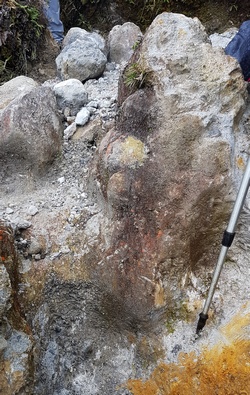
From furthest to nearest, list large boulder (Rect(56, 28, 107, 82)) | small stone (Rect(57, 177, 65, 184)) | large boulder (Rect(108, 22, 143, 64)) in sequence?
large boulder (Rect(108, 22, 143, 64)) < large boulder (Rect(56, 28, 107, 82)) < small stone (Rect(57, 177, 65, 184))

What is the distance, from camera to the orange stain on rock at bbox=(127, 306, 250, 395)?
2602 millimetres

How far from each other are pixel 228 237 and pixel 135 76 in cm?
137

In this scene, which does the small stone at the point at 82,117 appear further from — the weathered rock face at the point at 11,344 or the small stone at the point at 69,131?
the weathered rock face at the point at 11,344

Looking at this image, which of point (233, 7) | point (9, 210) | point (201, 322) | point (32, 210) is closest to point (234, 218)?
point (201, 322)

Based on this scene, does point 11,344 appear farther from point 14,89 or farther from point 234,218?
point 14,89

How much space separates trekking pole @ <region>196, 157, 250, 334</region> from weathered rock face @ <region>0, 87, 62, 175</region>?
1664 mm

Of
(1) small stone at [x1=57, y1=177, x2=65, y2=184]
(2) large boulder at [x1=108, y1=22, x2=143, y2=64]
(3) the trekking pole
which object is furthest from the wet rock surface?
(2) large boulder at [x1=108, y1=22, x2=143, y2=64]

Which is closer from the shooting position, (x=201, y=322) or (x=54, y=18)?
(x=201, y=322)

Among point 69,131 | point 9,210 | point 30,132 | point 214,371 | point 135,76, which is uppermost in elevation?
point 135,76

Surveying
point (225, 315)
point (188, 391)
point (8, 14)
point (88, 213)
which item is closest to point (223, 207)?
point (225, 315)

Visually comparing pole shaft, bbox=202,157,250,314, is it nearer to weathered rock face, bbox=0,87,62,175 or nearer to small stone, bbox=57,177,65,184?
small stone, bbox=57,177,65,184

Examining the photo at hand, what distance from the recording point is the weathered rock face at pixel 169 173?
279 centimetres

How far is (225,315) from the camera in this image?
109 inches

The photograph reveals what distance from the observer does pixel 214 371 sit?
2.65 metres
